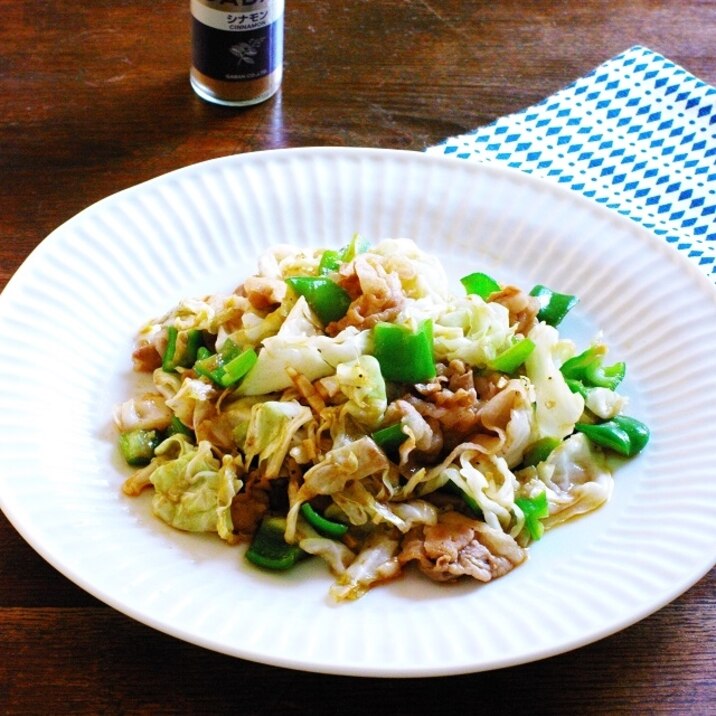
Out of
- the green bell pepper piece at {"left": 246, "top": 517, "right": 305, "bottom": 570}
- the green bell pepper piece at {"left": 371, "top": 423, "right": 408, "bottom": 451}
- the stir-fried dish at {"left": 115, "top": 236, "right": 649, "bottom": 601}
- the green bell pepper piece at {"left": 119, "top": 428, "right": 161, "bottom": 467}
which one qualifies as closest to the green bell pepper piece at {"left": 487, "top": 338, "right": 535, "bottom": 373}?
the stir-fried dish at {"left": 115, "top": 236, "right": 649, "bottom": 601}

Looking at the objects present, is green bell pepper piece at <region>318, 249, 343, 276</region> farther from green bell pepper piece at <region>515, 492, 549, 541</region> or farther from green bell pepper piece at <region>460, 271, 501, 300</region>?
green bell pepper piece at <region>515, 492, 549, 541</region>

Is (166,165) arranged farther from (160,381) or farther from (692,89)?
(692,89)

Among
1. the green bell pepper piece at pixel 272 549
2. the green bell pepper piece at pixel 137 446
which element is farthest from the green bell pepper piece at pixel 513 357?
the green bell pepper piece at pixel 137 446

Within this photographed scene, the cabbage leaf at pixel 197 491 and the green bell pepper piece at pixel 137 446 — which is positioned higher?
the cabbage leaf at pixel 197 491

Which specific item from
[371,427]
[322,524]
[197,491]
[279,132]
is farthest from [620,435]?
[279,132]

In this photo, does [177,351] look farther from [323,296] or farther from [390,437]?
[390,437]

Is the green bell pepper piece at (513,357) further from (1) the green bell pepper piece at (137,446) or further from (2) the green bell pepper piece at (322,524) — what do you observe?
(1) the green bell pepper piece at (137,446)
